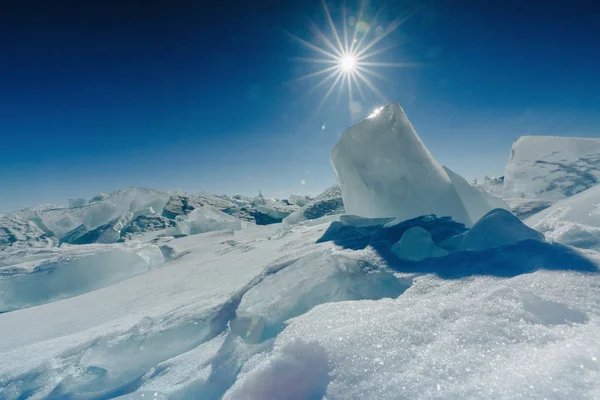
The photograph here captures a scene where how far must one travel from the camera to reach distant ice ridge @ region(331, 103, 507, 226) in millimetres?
3375

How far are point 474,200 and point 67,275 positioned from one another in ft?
20.8

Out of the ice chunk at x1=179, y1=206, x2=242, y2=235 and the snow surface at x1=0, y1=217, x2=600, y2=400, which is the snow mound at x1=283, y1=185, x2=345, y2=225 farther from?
the snow surface at x1=0, y1=217, x2=600, y2=400

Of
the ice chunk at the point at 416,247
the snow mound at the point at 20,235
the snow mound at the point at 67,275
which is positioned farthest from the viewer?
the snow mound at the point at 20,235

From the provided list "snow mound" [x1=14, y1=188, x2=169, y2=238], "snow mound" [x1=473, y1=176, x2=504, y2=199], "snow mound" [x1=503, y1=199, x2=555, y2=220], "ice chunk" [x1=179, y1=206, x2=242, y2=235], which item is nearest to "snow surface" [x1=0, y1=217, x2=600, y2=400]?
"snow mound" [x1=503, y1=199, x2=555, y2=220]

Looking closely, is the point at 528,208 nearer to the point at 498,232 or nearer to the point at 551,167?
the point at 498,232

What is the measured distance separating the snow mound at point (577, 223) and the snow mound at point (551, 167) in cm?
355

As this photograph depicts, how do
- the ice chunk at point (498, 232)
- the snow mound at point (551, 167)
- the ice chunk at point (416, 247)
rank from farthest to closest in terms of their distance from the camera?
the snow mound at point (551, 167), the ice chunk at point (416, 247), the ice chunk at point (498, 232)

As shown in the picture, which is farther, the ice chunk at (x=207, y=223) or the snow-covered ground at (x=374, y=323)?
the ice chunk at (x=207, y=223)

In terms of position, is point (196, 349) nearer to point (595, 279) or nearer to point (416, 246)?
point (416, 246)

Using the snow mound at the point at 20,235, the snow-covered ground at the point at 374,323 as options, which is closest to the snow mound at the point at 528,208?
the snow-covered ground at the point at 374,323

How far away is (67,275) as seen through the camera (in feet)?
17.2

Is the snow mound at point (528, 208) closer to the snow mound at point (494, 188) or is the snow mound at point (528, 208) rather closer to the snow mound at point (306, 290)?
the snow mound at point (494, 188)

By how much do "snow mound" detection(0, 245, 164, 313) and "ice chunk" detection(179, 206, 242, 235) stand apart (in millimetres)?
3932

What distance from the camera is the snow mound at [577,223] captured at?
6.97 ft
